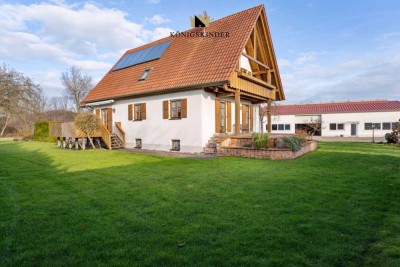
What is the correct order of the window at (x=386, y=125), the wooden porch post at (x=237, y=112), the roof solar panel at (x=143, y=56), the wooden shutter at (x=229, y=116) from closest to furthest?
the wooden porch post at (x=237, y=112) < the wooden shutter at (x=229, y=116) < the roof solar panel at (x=143, y=56) < the window at (x=386, y=125)

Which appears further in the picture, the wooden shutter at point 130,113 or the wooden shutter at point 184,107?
the wooden shutter at point 130,113

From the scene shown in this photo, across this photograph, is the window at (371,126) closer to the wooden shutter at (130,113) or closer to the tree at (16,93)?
the wooden shutter at (130,113)

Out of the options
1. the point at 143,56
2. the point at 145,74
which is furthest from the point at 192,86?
the point at 143,56

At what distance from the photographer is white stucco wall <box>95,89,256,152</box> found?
13781 mm

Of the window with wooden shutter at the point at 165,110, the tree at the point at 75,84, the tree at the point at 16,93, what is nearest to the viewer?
the window with wooden shutter at the point at 165,110

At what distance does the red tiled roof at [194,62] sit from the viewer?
13.3m

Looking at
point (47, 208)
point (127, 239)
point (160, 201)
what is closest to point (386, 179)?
point (160, 201)

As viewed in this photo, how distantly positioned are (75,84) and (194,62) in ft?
107

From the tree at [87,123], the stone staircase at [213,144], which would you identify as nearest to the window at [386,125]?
the stone staircase at [213,144]

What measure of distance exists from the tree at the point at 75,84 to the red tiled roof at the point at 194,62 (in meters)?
24.3

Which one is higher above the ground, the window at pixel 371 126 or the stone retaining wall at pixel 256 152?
the window at pixel 371 126

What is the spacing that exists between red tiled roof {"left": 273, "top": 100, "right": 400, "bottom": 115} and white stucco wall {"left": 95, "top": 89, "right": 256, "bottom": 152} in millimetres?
27455

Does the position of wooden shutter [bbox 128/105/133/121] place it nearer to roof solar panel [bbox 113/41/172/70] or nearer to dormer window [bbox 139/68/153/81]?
dormer window [bbox 139/68/153/81]

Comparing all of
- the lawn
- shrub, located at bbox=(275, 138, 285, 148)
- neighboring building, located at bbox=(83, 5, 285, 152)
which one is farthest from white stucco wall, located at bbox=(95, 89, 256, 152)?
the lawn
